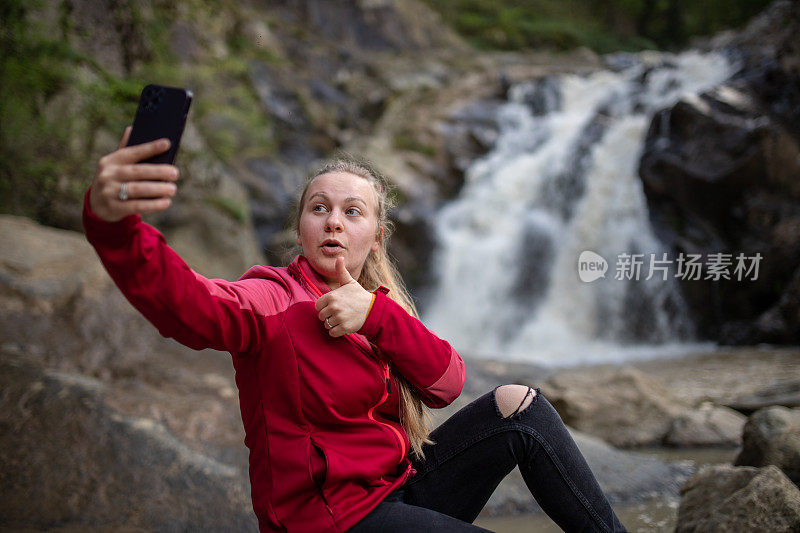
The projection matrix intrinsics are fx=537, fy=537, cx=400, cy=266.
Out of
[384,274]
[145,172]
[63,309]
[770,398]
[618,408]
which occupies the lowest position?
[618,408]

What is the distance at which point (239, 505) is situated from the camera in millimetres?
2293

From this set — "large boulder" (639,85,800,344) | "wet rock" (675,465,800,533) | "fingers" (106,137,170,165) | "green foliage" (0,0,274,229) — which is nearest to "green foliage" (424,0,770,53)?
"large boulder" (639,85,800,344)

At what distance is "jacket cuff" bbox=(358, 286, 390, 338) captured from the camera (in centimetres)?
130

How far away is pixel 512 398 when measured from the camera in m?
1.45

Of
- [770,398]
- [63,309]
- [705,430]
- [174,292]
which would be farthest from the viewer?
[770,398]

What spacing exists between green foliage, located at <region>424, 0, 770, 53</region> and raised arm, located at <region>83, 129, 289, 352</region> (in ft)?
58.6

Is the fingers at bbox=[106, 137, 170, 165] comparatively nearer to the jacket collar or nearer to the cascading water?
the jacket collar

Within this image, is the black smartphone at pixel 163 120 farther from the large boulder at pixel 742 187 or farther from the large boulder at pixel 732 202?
the large boulder at pixel 742 187

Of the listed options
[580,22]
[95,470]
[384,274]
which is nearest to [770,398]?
[384,274]

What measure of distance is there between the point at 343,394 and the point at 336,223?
452mm

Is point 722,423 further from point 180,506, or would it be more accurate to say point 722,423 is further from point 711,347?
point 711,347

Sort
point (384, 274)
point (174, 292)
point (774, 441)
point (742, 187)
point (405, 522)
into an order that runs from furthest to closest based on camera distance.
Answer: point (742, 187), point (774, 441), point (384, 274), point (405, 522), point (174, 292)

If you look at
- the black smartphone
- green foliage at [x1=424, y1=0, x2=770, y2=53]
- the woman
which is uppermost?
green foliage at [x1=424, y1=0, x2=770, y2=53]

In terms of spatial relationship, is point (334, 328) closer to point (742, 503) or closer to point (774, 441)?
point (742, 503)
